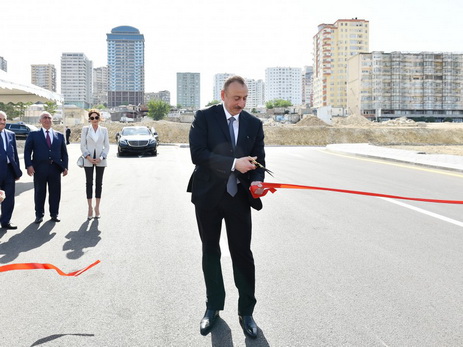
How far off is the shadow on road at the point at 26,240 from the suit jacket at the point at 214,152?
2993mm

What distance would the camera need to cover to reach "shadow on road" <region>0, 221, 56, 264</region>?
5.42 meters

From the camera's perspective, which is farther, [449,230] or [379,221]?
[379,221]

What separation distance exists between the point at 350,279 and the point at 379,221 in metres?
3.22

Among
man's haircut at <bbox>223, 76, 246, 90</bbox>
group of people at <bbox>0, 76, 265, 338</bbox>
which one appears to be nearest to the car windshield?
group of people at <bbox>0, 76, 265, 338</bbox>

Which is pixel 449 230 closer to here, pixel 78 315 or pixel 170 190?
pixel 78 315

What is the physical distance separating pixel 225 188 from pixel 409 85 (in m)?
143

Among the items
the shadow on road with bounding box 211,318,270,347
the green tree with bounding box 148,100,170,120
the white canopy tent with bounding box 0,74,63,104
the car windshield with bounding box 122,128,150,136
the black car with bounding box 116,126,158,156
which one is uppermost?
the green tree with bounding box 148,100,170,120

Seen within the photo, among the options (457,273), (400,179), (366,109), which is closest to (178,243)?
(457,273)

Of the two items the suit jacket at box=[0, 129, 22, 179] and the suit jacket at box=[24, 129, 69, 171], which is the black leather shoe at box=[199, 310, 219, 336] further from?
the suit jacket at box=[24, 129, 69, 171]

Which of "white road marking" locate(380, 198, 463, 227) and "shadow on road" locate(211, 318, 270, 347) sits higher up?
"white road marking" locate(380, 198, 463, 227)

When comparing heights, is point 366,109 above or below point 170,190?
above

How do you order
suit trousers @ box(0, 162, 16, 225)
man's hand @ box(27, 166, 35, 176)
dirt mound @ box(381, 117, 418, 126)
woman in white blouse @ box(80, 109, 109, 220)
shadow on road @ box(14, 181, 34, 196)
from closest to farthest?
suit trousers @ box(0, 162, 16, 225)
man's hand @ box(27, 166, 35, 176)
woman in white blouse @ box(80, 109, 109, 220)
shadow on road @ box(14, 181, 34, 196)
dirt mound @ box(381, 117, 418, 126)

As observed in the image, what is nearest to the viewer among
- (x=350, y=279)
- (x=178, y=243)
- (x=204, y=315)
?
(x=204, y=315)

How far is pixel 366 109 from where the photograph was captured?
441 feet
